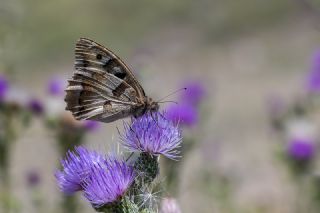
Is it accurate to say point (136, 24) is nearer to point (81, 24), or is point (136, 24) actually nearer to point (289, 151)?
point (81, 24)

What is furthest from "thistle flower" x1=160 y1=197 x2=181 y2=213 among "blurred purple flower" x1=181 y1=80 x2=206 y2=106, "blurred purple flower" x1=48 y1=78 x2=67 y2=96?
"blurred purple flower" x1=181 y1=80 x2=206 y2=106

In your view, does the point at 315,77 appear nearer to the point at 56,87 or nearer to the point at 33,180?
the point at 56,87

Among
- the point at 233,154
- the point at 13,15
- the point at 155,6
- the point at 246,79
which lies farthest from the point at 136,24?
the point at 13,15

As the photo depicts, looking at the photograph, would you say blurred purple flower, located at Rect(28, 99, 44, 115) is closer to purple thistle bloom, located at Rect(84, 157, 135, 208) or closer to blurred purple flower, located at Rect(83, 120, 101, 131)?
blurred purple flower, located at Rect(83, 120, 101, 131)

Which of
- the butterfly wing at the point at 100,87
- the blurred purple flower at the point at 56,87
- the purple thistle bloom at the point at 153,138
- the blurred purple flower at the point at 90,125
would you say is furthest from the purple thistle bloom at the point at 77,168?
the blurred purple flower at the point at 56,87

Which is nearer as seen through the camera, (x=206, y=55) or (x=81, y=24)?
(x=206, y=55)

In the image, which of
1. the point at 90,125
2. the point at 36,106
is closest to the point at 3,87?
the point at 36,106

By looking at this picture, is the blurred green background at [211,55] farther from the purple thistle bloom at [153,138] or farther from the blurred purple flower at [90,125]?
the purple thistle bloom at [153,138]
